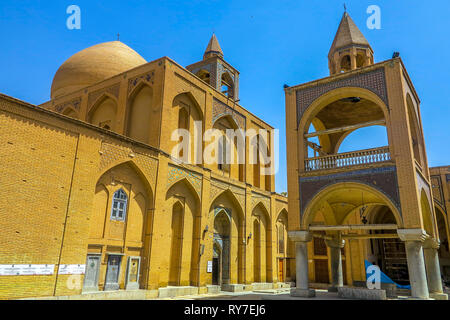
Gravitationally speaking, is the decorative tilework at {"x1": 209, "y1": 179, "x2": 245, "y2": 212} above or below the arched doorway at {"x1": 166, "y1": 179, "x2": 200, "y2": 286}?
above

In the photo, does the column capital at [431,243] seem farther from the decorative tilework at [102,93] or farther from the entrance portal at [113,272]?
the decorative tilework at [102,93]

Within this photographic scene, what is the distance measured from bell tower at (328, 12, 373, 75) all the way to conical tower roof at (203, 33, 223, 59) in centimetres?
786

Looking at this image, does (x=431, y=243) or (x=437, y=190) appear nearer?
(x=431, y=243)

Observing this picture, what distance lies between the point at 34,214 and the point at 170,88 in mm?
8131

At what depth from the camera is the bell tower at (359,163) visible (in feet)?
38.4

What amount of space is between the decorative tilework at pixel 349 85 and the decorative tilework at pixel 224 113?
540cm

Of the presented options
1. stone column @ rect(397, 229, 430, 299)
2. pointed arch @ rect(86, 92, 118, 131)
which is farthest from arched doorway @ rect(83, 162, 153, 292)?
stone column @ rect(397, 229, 430, 299)

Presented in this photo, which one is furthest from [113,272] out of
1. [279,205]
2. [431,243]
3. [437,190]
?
[437,190]

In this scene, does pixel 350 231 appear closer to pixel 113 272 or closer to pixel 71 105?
pixel 113 272

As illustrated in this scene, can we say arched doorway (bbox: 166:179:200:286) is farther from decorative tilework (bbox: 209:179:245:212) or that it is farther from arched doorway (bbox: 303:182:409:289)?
arched doorway (bbox: 303:182:409:289)

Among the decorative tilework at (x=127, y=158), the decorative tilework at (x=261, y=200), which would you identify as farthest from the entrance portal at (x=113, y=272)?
the decorative tilework at (x=261, y=200)

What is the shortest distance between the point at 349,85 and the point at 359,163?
3.23 metres

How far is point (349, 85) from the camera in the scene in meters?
13.9

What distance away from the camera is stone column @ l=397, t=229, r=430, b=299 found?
35.9 ft
